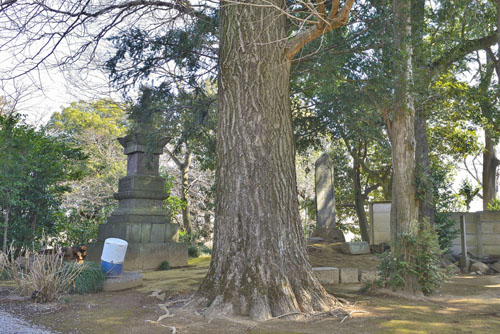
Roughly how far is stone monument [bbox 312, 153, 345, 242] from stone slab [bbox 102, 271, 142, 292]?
6.27 m

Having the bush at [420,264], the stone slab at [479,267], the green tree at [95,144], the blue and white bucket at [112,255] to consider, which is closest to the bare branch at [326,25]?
the bush at [420,264]

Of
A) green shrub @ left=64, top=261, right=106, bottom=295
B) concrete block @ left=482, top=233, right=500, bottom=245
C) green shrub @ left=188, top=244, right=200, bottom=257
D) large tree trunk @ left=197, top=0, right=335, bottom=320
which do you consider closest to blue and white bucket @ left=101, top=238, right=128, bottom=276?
green shrub @ left=64, top=261, right=106, bottom=295

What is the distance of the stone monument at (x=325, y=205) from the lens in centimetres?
1174

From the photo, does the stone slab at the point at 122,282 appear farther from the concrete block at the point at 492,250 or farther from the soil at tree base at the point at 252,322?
the concrete block at the point at 492,250

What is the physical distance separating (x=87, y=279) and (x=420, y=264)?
4829 millimetres

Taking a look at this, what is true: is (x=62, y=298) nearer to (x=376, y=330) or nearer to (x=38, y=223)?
(x=376, y=330)

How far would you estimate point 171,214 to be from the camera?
13594 millimetres

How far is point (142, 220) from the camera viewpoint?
9469mm

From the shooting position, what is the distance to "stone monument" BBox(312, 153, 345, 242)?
11.7m

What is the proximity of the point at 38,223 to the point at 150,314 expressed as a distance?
20.9 ft

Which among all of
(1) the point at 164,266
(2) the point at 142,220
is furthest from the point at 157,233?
(1) the point at 164,266

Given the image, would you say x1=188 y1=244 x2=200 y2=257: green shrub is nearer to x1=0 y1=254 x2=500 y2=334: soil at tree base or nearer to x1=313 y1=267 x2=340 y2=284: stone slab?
x1=313 y1=267 x2=340 y2=284: stone slab

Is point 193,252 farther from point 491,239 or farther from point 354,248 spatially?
point 491,239

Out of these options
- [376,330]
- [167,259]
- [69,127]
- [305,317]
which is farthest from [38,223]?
[69,127]
